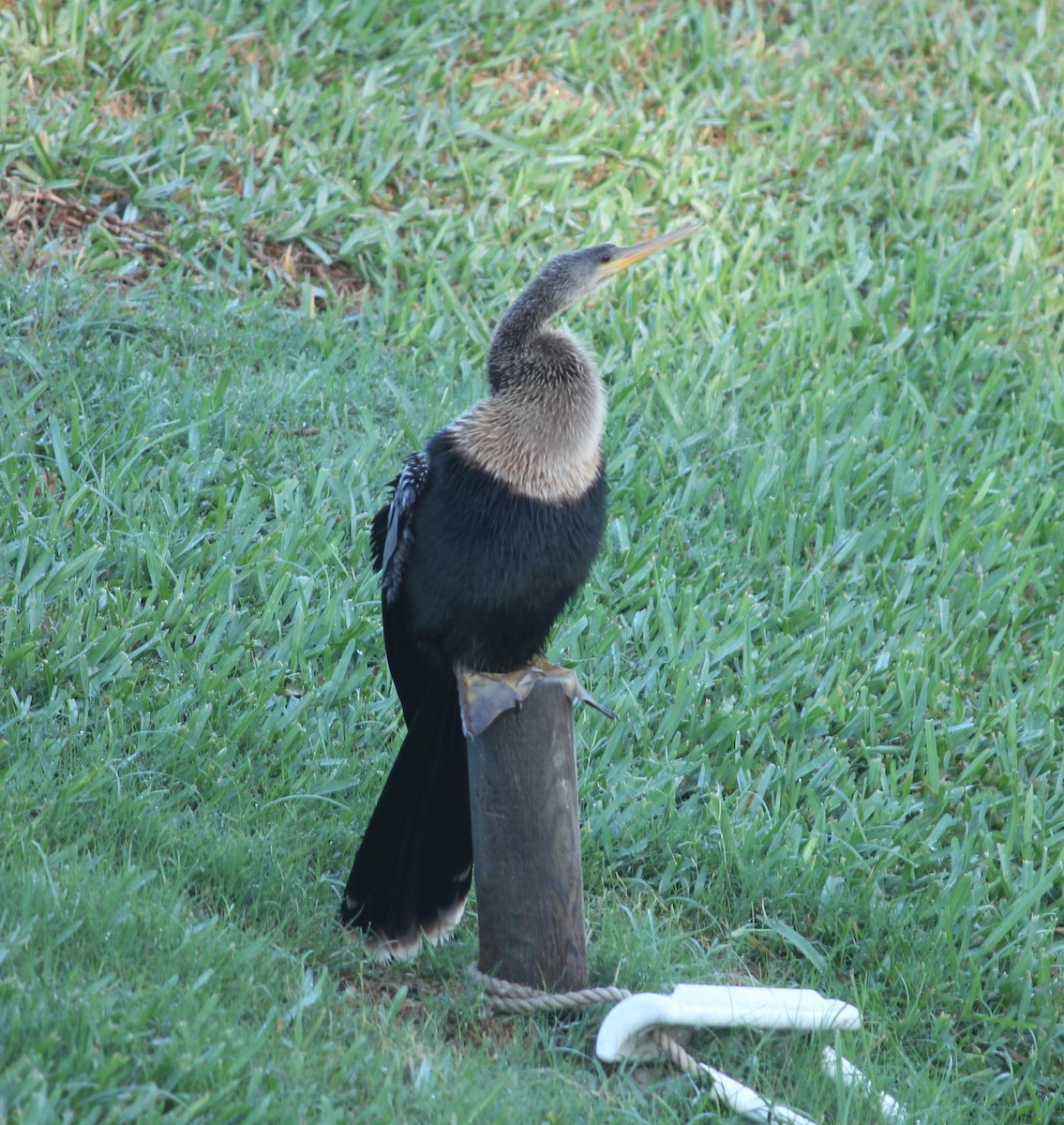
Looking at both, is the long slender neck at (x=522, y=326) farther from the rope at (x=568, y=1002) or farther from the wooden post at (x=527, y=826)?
the rope at (x=568, y=1002)

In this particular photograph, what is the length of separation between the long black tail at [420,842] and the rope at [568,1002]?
0.85 feet

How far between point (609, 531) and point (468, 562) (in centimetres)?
164

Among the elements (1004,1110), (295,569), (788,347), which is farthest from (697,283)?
(1004,1110)

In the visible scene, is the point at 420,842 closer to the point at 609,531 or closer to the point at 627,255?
the point at 627,255

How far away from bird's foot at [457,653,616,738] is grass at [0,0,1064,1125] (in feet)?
1.90

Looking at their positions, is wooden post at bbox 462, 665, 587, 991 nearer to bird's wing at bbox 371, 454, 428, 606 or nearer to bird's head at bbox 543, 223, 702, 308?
bird's wing at bbox 371, 454, 428, 606

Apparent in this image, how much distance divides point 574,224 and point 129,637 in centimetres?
283

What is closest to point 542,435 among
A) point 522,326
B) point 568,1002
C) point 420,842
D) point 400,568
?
point 522,326

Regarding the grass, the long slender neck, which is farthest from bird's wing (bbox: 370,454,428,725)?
the grass

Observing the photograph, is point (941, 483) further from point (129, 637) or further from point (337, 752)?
point (129, 637)

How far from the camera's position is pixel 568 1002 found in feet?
9.11

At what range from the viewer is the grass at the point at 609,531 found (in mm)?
2807

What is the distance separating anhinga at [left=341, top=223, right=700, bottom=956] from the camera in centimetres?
281

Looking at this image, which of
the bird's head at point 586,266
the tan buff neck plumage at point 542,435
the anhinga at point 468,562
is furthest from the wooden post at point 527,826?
the bird's head at point 586,266
